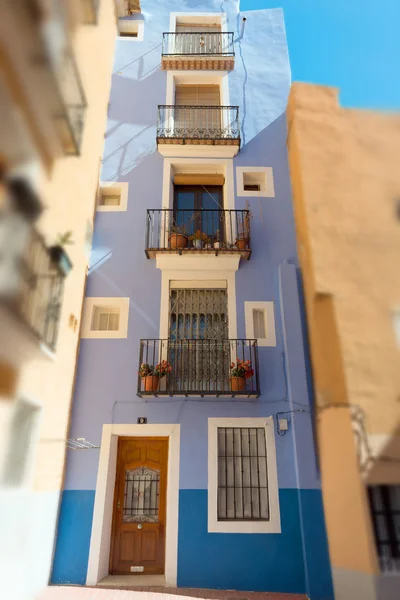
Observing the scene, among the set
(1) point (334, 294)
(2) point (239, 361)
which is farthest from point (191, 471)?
(1) point (334, 294)

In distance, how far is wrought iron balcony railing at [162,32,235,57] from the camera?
596 cm

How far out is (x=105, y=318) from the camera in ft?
15.1

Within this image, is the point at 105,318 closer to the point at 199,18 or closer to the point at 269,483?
the point at 269,483

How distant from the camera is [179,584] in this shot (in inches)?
141

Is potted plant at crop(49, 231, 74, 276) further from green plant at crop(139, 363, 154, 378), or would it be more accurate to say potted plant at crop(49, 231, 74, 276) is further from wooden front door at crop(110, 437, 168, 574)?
wooden front door at crop(110, 437, 168, 574)

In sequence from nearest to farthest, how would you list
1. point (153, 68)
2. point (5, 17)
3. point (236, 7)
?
point (5, 17), point (153, 68), point (236, 7)

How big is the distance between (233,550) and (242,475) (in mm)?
641

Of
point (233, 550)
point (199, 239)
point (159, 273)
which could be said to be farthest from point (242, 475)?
point (199, 239)

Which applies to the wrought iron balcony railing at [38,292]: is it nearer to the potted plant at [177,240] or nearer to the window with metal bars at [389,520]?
the window with metal bars at [389,520]

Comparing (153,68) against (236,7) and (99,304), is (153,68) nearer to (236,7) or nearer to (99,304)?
(236,7)

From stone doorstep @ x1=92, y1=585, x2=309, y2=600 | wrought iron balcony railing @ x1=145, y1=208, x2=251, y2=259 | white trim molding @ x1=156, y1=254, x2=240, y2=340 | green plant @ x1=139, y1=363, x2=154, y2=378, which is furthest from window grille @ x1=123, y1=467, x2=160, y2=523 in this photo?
wrought iron balcony railing @ x1=145, y1=208, x2=251, y2=259

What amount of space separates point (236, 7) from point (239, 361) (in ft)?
18.3

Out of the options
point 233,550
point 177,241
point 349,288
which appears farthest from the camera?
point 177,241

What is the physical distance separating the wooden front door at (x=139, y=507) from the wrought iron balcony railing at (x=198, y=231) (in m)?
2.17
